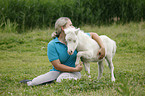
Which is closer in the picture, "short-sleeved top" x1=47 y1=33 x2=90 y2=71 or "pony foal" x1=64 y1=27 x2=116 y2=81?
"pony foal" x1=64 y1=27 x2=116 y2=81

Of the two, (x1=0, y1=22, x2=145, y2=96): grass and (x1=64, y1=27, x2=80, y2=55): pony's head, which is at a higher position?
(x1=64, y1=27, x2=80, y2=55): pony's head

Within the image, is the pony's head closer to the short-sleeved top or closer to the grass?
the short-sleeved top

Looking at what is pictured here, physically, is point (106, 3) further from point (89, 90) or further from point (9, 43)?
point (89, 90)

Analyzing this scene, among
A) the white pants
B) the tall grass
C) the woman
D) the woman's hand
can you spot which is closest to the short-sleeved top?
the woman

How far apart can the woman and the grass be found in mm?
254

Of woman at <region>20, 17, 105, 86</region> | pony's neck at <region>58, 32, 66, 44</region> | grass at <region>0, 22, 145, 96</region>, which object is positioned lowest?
grass at <region>0, 22, 145, 96</region>

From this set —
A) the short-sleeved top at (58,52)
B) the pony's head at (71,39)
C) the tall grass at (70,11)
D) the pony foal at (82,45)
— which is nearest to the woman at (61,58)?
the short-sleeved top at (58,52)

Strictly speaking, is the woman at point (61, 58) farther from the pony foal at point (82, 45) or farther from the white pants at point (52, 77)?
the pony foal at point (82, 45)

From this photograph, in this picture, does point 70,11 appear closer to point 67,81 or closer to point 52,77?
point 52,77

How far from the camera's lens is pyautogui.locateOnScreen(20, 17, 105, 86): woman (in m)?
5.16

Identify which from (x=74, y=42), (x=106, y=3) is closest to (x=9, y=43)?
(x=106, y=3)

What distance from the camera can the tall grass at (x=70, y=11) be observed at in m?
15.5

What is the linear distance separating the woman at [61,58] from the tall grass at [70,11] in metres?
10.5

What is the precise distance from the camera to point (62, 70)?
5.21 meters
